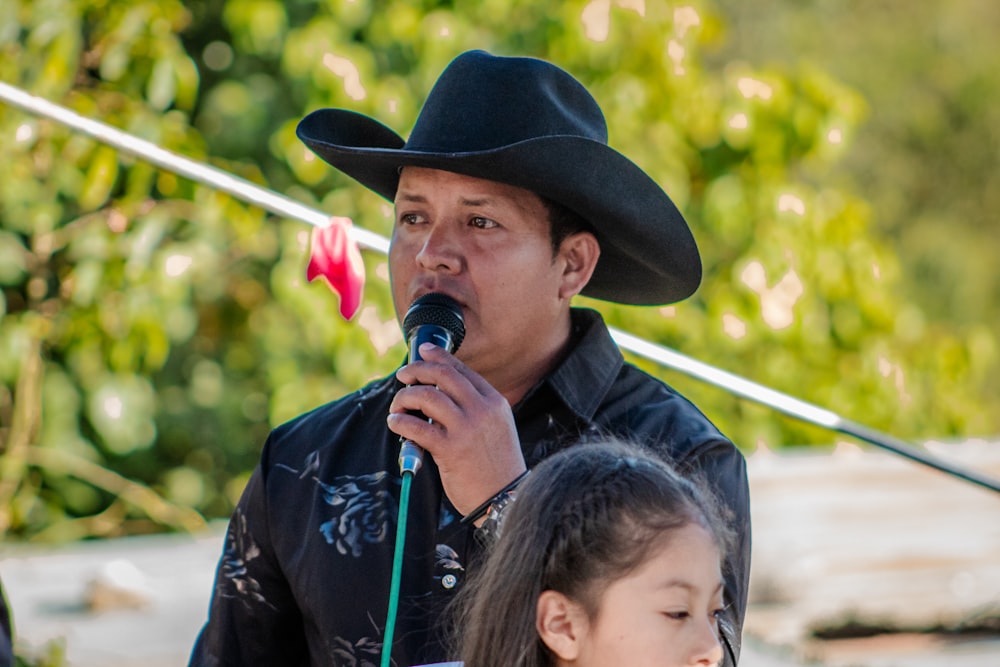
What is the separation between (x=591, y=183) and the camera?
1729mm

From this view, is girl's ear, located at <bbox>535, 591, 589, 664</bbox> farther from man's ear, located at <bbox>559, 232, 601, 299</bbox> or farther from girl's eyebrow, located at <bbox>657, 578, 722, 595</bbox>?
man's ear, located at <bbox>559, 232, 601, 299</bbox>

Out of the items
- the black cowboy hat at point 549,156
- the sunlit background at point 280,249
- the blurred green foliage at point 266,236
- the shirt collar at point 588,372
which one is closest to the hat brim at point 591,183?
the black cowboy hat at point 549,156

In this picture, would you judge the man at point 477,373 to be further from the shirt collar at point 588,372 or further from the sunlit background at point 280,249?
the sunlit background at point 280,249

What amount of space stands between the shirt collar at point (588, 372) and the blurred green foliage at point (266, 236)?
2180 millimetres

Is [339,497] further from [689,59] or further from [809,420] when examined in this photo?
[689,59]

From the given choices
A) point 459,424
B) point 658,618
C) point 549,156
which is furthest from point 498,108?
point 658,618

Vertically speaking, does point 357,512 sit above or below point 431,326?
below

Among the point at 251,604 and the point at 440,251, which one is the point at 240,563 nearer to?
the point at 251,604

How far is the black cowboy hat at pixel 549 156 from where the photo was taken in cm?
170

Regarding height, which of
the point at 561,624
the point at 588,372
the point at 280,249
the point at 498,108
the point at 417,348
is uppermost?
the point at 280,249

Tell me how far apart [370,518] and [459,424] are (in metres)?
0.33

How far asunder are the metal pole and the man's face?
21.0 inches

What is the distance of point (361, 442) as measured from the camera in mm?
1895

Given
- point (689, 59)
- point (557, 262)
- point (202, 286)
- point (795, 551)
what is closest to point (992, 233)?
point (689, 59)
